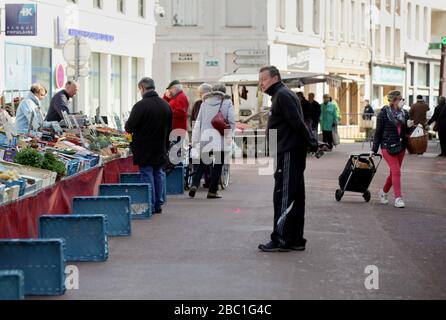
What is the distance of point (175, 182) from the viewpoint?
2002cm

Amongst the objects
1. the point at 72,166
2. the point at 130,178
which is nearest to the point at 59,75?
the point at 130,178

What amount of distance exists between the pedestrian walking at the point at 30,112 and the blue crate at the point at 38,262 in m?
9.05

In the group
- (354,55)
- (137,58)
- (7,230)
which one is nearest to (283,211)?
(7,230)

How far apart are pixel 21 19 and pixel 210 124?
12.6 m

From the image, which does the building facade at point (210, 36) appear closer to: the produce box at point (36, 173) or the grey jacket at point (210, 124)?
the grey jacket at point (210, 124)

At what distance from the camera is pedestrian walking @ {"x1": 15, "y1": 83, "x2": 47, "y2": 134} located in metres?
19.4

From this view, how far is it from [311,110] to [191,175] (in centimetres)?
1437

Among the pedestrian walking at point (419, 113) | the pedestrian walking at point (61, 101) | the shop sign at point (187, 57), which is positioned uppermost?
the shop sign at point (187, 57)

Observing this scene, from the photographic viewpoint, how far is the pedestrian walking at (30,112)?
19.4 m

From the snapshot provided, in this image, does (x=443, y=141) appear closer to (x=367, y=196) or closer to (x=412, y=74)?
(x=367, y=196)

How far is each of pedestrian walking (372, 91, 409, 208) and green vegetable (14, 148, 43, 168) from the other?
18.1 feet

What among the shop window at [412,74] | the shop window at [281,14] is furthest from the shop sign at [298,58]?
the shop window at [412,74]

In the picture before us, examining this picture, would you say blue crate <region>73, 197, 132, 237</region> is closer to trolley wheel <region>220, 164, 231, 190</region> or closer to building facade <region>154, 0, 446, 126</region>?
trolley wheel <region>220, 164, 231, 190</region>
